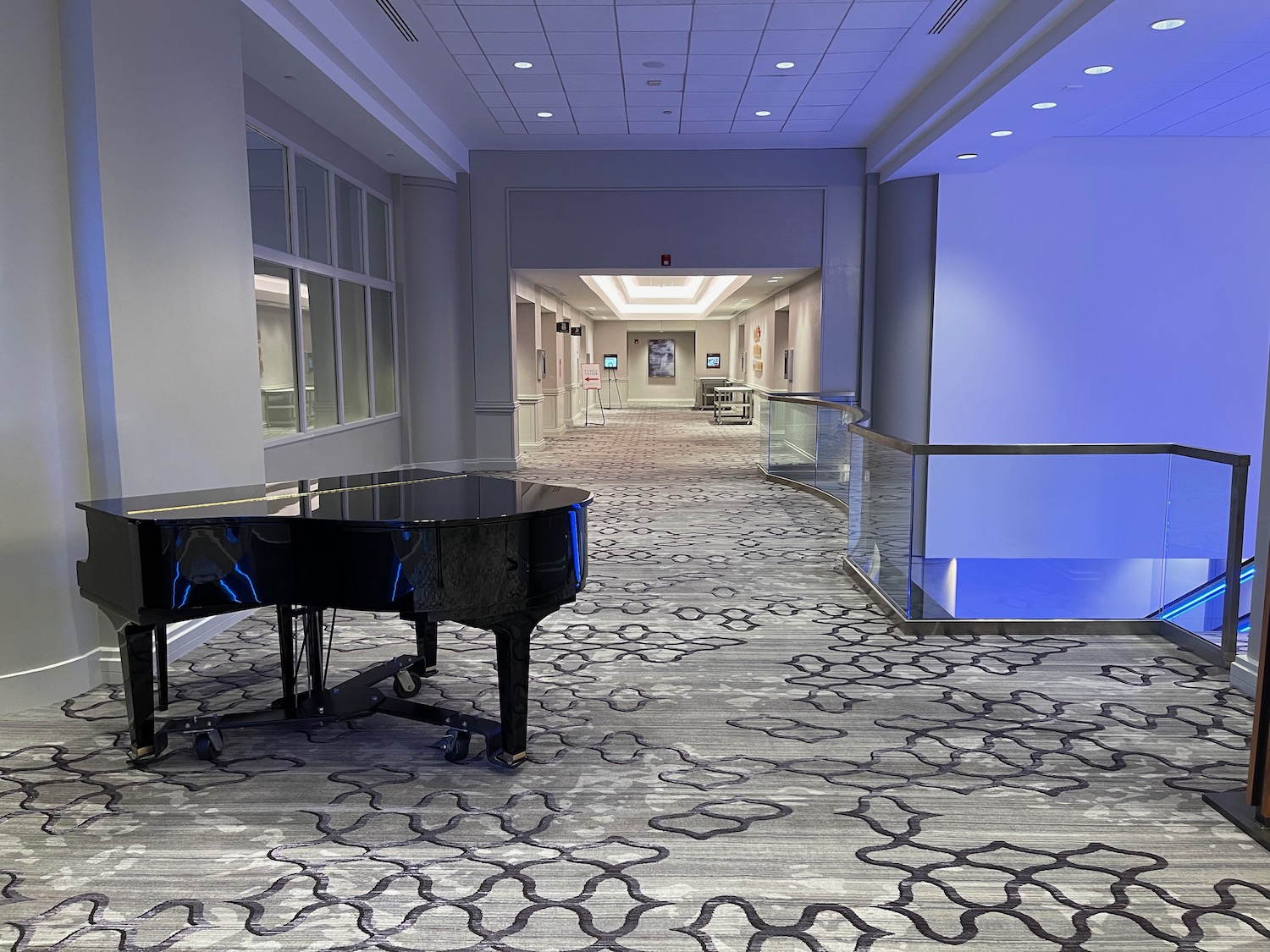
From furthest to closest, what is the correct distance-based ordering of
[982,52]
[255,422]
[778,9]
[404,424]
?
[404,424], [982,52], [778,9], [255,422]

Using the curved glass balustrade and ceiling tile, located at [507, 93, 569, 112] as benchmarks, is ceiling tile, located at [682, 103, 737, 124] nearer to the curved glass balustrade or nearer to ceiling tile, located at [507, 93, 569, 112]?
ceiling tile, located at [507, 93, 569, 112]

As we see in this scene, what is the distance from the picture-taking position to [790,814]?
313cm

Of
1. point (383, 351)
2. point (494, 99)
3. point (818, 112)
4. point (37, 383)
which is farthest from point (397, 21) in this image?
point (818, 112)

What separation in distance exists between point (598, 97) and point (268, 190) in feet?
11.9

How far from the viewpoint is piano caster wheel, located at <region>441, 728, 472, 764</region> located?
11.6 ft

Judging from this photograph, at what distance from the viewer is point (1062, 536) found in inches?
223

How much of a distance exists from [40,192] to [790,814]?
4072mm

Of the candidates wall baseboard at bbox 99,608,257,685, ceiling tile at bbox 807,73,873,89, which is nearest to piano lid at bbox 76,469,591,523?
wall baseboard at bbox 99,608,257,685

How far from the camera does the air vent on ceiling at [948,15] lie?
696 centimetres

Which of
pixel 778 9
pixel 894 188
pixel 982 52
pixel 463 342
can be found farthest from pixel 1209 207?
pixel 463 342

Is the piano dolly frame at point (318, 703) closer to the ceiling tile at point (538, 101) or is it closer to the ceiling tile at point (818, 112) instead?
the ceiling tile at point (538, 101)

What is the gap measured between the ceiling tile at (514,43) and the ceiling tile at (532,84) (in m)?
0.62

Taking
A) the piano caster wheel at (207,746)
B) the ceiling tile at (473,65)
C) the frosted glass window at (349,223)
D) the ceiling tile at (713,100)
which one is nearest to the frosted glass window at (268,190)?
the frosted glass window at (349,223)

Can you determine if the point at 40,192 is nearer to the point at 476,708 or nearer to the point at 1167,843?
the point at 476,708
